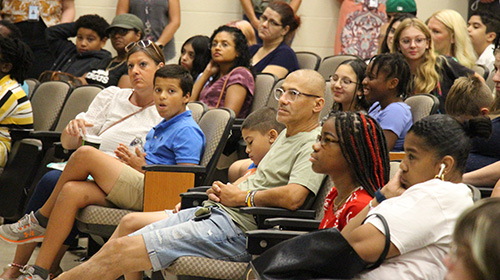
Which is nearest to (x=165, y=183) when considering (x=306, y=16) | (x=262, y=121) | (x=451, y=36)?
(x=262, y=121)

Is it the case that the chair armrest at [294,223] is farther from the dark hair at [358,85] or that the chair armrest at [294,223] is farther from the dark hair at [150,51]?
the dark hair at [150,51]

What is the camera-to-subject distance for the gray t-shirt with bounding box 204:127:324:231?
8.24ft

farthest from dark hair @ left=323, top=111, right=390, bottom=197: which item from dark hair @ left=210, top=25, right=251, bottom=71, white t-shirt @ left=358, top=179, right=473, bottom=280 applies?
dark hair @ left=210, top=25, right=251, bottom=71

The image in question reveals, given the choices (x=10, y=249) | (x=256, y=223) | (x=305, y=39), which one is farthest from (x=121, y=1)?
(x=256, y=223)

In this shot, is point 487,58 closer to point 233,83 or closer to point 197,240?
point 233,83

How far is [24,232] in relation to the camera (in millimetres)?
3227

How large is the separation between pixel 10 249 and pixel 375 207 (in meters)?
2.80

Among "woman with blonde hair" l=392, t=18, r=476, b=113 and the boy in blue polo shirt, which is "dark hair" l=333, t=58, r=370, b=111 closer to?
"woman with blonde hair" l=392, t=18, r=476, b=113

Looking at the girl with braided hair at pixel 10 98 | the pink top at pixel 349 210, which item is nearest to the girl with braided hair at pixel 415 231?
the pink top at pixel 349 210

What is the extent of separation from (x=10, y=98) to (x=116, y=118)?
0.86 m

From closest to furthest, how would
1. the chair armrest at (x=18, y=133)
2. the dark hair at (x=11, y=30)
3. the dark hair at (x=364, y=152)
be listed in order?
1. the dark hair at (x=364, y=152)
2. the chair armrest at (x=18, y=133)
3. the dark hair at (x=11, y=30)

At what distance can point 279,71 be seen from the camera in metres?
4.71

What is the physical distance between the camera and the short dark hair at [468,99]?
116 inches

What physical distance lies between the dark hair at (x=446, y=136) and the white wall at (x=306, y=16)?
465 centimetres
